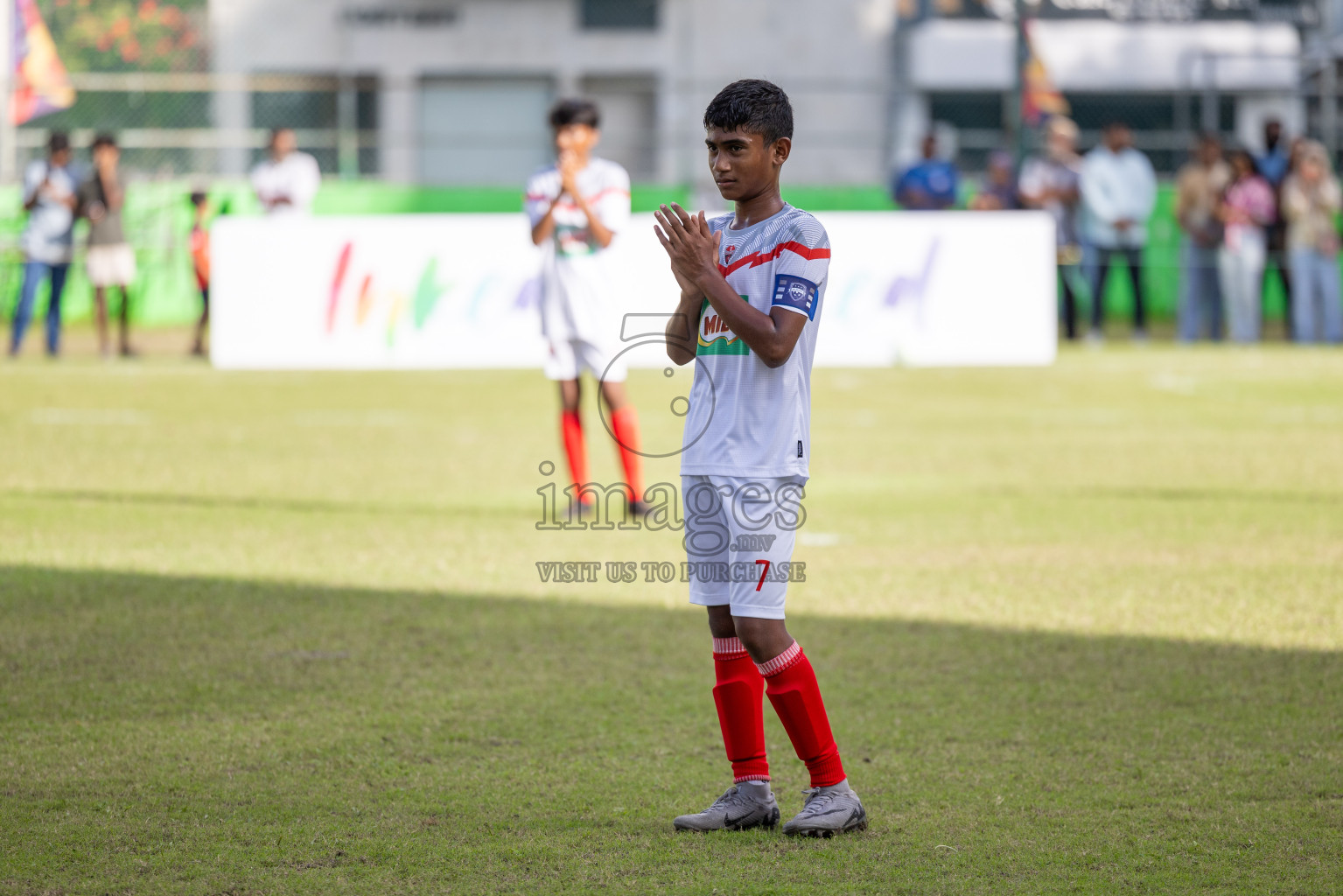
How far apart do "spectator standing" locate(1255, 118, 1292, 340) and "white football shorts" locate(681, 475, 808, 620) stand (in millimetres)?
17299

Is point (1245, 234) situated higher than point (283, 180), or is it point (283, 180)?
point (283, 180)

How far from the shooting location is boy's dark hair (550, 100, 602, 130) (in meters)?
9.07

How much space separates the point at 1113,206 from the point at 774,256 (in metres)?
16.9

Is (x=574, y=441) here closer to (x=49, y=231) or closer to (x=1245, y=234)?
(x=49, y=231)

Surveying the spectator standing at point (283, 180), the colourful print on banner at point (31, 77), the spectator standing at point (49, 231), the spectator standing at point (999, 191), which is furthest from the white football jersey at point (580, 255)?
the colourful print on banner at point (31, 77)

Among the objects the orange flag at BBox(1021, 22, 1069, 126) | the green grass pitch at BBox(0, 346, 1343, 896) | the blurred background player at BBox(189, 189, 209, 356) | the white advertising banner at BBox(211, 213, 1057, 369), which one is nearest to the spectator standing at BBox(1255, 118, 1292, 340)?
the orange flag at BBox(1021, 22, 1069, 126)

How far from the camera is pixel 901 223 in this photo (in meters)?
16.7

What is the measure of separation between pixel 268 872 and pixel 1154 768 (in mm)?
2469

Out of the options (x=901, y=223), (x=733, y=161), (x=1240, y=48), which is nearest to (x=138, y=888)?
(x=733, y=161)

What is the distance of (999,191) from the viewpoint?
68.6ft

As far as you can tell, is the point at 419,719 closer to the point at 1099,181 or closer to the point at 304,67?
the point at 1099,181

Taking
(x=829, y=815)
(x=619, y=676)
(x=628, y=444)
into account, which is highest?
(x=628, y=444)

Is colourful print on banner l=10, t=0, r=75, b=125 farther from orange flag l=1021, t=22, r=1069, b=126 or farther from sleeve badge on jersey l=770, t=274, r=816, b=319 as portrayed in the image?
sleeve badge on jersey l=770, t=274, r=816, b=319

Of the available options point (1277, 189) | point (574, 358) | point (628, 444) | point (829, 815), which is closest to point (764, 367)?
point (829, 815)
